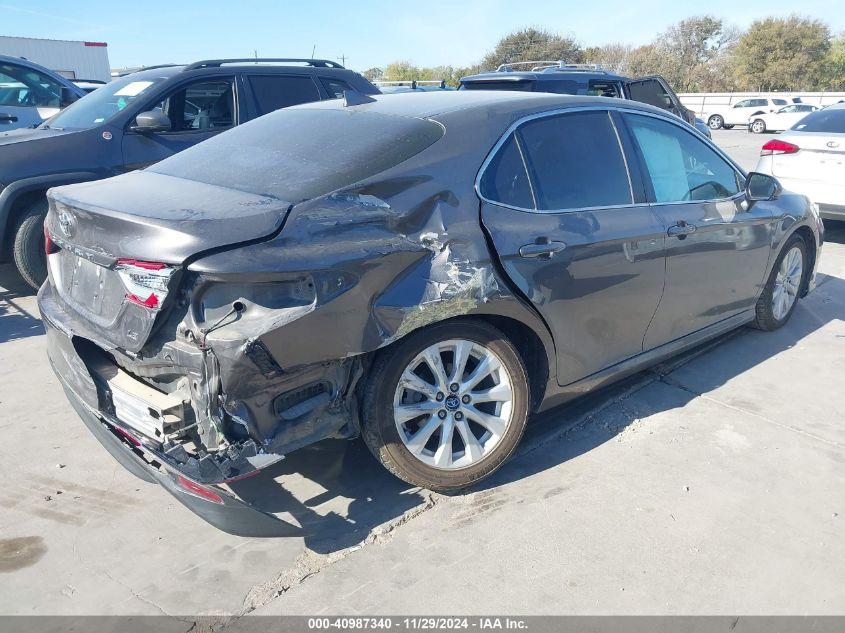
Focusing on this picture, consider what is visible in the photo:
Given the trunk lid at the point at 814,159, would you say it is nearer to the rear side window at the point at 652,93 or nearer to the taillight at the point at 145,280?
the rear side window at the point at 652,93

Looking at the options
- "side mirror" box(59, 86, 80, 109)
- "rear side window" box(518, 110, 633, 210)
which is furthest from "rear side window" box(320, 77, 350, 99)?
"rear side window" box(518, 110, 633, 210)

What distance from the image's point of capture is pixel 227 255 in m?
2.50

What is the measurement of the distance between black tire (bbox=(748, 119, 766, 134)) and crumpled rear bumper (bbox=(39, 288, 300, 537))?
33.6m

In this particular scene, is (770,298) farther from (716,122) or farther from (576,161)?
(716,122)

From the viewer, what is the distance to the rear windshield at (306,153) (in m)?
2.99

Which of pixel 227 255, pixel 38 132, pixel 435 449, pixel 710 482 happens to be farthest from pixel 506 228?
pixel 38 132

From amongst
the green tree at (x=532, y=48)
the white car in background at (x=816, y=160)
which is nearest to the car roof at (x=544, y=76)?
the white car in background at (x=816, y=160)

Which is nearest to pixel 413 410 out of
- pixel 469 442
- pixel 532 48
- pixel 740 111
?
pixel 469 442

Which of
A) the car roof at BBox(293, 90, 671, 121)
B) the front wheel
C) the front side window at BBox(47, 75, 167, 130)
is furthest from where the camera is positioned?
the front wheel

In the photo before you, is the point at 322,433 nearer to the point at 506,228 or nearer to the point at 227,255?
the point at 227,255

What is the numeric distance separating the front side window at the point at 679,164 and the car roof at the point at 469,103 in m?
0.20

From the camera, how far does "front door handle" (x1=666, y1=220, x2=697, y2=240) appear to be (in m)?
3.93

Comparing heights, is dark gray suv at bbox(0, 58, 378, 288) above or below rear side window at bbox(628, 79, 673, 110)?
below

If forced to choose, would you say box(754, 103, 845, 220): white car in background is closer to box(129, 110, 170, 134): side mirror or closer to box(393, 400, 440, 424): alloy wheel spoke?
box(393, 400, 440, 424): alloy wheel spoke
